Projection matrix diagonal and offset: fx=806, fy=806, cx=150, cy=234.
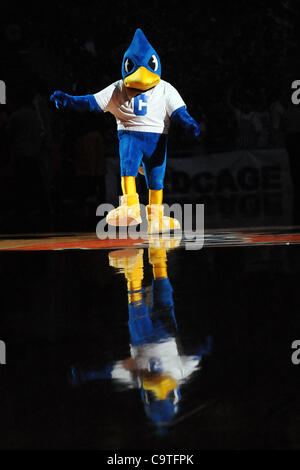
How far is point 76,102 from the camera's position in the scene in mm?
6797

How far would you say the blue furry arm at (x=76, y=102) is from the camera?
668cm

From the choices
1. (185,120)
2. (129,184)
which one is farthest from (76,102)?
(185,120)

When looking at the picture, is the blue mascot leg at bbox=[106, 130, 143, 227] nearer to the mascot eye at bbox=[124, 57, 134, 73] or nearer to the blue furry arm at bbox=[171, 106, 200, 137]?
the blue furry arm at bbox=[171, 106, 200, 137]

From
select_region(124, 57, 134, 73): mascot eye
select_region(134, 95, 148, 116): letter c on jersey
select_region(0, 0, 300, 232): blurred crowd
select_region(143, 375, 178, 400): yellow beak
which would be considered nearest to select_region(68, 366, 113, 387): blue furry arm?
select_region(143, 375, 178, 400): yellow beak

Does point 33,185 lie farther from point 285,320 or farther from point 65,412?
point 65,412

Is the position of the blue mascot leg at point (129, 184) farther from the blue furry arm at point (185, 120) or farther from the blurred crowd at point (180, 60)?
the blurred crowd at point (180, 60)

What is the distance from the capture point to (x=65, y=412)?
1.64 metres

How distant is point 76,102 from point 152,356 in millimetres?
4939

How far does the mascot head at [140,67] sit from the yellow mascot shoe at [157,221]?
100cm

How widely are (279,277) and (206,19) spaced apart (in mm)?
12652

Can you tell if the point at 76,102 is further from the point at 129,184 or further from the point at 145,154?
the point at 129,184

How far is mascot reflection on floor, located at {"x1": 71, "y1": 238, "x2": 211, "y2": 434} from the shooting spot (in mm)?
1689

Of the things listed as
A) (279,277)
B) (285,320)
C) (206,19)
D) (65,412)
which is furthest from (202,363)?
(206,19)

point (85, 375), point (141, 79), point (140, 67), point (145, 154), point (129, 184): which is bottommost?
point (85, 375)
